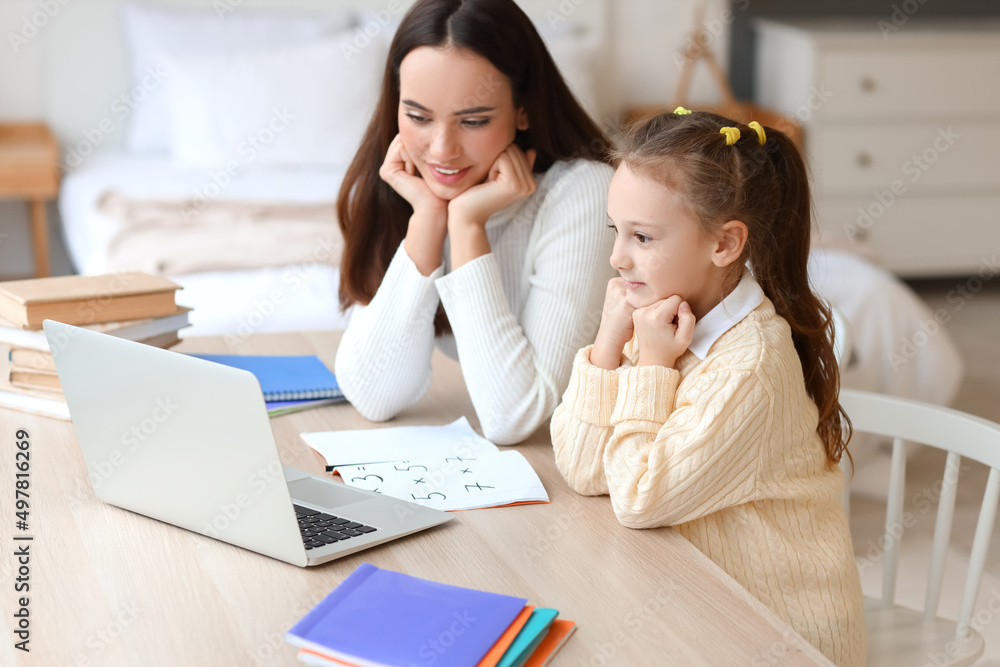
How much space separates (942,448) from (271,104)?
2.38 metres

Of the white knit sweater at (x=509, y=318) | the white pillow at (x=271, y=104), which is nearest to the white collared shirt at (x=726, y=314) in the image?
the white knit sweater at (x=509, y=318)

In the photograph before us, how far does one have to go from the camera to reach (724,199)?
0.95 meters

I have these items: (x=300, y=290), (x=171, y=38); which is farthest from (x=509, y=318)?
(x=171, y=38)

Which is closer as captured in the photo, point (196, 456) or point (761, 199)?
point (196, 456)

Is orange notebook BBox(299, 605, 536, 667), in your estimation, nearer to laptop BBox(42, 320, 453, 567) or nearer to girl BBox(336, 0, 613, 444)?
laptop BBox(42, 320, 453, 567)

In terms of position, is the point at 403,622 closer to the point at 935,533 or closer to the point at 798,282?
the point at 798,282

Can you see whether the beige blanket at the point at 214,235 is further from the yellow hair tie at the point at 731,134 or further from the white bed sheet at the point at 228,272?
the yellow hair tie at the point at 731,134

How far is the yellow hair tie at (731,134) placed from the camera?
952mm

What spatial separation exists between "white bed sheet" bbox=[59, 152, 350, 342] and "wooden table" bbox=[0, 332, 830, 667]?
0.66 metres

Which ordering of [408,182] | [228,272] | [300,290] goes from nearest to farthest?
[408,182], [300,290], [228,272]

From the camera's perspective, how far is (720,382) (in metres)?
0.91

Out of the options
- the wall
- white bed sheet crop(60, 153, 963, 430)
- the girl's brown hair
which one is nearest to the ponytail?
the girl's brown hair

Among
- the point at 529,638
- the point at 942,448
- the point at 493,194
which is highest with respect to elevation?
the point at 493,194

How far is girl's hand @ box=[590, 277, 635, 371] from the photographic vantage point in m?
1.00
